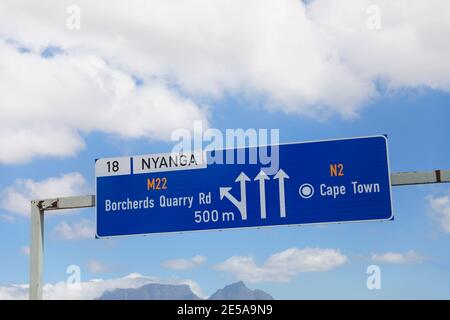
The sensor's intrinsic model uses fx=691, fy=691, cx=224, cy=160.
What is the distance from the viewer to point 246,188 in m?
15.3

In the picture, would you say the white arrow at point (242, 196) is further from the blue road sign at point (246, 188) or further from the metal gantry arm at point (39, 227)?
the metal gantry arm at point (39, 227)

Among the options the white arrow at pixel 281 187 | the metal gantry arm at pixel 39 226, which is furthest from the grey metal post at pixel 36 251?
the white arrow at pixel 281 187

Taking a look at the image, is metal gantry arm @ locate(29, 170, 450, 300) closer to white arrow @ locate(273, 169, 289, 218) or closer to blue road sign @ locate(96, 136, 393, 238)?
blue road sign @ locate(96, 136, 393, 238)

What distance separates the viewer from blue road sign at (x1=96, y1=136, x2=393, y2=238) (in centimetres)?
1470

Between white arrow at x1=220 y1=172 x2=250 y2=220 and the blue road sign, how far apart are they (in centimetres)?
2

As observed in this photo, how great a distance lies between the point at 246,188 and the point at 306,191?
4.36ft

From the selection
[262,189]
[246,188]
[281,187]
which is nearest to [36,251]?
[246,188]

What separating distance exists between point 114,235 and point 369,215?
19.2 ft

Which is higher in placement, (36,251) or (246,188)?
(246,188)

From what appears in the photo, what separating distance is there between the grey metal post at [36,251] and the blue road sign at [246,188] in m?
1.65

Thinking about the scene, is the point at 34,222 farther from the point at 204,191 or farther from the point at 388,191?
the point at 388,191

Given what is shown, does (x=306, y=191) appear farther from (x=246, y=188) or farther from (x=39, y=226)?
(x=39, y=226)

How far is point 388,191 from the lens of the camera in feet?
47.8
